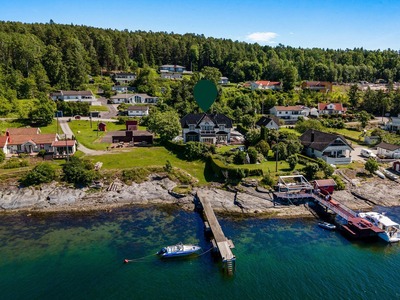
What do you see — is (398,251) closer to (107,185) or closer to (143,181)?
(143,181)

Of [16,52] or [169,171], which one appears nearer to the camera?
[169,171]

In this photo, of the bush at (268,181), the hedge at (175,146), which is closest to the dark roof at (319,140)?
the bush at (268,181)

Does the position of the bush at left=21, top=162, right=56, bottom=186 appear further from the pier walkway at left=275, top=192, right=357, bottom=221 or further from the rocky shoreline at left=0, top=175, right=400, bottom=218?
the pier walkway at left=275, top=192, right=357, bottom=221

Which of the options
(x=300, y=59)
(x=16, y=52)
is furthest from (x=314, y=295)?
(x=300, y=59)

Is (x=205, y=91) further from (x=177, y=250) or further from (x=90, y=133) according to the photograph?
(x=90, y=133)

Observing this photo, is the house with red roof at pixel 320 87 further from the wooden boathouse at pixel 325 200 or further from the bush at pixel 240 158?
the wooden boathouse at pixel 325 200

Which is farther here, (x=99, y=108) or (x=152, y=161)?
(x=99, y=108)

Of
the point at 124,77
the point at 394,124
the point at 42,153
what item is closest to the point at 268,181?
the point at 42,153
